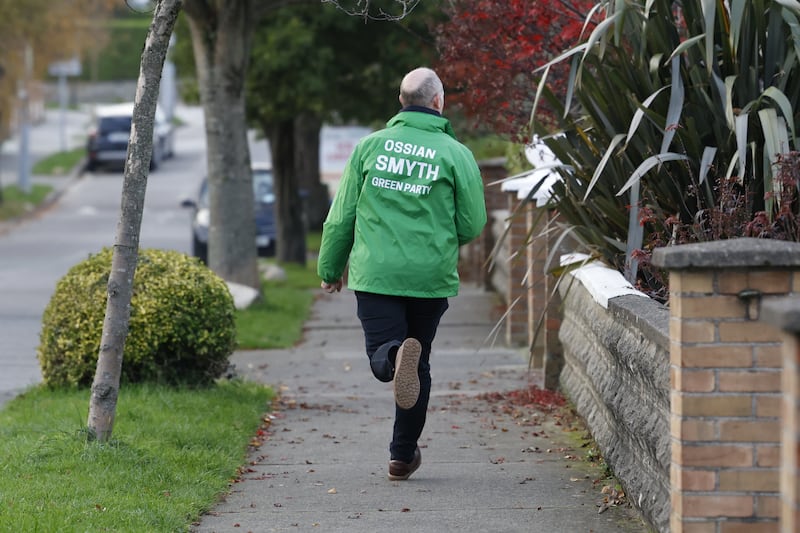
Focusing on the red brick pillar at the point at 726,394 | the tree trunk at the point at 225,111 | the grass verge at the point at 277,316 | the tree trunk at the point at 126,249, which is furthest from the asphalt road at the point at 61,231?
the red brick pillar at the point at 726,394

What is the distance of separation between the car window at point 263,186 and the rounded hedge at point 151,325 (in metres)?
15.0

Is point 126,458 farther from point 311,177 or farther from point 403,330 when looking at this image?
point 311,177

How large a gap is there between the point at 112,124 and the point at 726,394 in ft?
130

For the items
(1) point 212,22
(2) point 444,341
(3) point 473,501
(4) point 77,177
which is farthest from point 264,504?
(4) point 77,177

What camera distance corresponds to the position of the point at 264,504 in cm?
563

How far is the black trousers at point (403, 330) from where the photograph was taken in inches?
231

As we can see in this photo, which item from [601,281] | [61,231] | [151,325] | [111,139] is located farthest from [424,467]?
[111,139]

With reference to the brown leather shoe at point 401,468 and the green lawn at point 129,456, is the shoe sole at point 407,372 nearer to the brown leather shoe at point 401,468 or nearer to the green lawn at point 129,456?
the brown leather shoe at point 401,468

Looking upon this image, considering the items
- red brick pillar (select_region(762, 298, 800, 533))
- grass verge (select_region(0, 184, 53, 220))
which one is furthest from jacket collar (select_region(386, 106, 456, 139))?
grass verge (select_region(0, 184, 53, 220))

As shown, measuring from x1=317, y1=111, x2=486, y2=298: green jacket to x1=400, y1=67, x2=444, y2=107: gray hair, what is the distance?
71 mm

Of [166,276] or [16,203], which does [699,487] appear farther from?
[16,203]

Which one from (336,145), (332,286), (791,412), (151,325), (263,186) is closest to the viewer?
(791,412)

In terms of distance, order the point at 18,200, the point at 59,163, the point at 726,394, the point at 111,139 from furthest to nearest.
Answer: the point at 59,163 → the point at 111,139 → the point at 18,200 → the point at 726,394

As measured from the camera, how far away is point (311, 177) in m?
27.2
